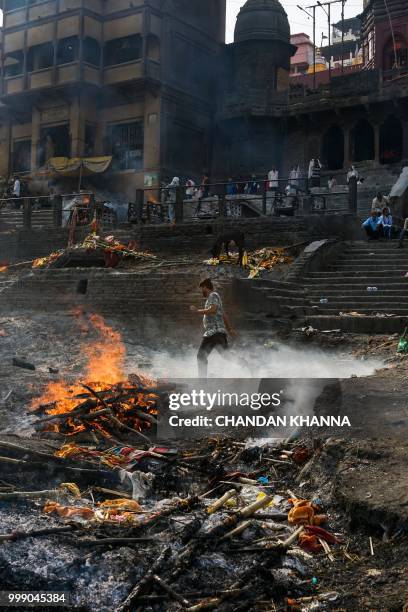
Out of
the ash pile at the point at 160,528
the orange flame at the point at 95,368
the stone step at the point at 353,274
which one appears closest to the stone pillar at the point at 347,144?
the stone step at the point at 353,274

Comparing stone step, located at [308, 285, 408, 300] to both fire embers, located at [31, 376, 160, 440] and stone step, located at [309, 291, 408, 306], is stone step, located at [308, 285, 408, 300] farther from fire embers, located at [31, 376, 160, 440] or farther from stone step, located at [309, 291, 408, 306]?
fire embers, located at [31, 376, 160, 440]

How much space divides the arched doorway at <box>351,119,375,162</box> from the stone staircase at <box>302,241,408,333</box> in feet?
49.3

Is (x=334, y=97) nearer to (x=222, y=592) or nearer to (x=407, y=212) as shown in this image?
(x=407, y=212)

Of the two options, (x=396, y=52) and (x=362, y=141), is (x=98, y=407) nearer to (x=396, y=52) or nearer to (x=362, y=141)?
(x=362, y=141)

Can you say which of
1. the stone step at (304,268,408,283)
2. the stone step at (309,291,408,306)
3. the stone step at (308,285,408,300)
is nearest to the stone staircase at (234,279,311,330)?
the stone step at (309,291,408,306)

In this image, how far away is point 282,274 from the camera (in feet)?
58.4

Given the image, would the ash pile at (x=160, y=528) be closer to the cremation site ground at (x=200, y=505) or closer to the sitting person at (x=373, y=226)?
the cremation site ground at (x=200, y=505)

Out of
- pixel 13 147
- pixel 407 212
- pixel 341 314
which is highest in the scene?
pixel 13 147

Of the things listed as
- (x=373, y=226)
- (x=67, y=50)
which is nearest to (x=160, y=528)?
(x=373, y=226)

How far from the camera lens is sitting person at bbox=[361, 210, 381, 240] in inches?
770

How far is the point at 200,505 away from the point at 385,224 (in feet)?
48.1

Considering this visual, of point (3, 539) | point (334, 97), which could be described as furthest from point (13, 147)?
point (3, 539)

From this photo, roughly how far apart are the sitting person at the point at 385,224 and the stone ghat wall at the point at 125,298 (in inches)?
252

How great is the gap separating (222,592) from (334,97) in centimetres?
2961
